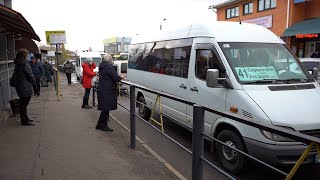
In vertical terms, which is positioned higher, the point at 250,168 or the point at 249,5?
the point at 249,5

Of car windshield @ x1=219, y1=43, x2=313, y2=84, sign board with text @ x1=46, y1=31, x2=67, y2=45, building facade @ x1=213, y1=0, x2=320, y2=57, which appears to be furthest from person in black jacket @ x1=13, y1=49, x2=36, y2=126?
building facade @ x1=213, y1=0, x2=320, y2=57

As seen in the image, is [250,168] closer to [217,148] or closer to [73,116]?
[217,148]

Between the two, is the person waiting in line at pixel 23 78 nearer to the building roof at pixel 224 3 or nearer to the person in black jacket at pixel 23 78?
the person in black jacket at pixel 23 78

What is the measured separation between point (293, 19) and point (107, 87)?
20.0 metres

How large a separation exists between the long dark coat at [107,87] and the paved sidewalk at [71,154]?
604mm

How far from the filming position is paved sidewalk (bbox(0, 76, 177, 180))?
4.61m

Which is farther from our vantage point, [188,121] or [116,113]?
[116,113]

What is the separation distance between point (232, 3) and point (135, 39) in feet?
69.8

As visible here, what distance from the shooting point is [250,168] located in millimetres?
5344

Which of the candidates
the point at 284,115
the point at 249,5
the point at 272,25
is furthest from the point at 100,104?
the point at 249,5

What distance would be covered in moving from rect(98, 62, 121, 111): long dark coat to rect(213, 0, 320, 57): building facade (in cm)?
1625

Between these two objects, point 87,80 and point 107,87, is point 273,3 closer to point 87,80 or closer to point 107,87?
point 87,80

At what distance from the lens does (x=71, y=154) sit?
217 inches

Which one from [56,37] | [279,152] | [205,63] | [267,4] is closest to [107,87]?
[205,63]
